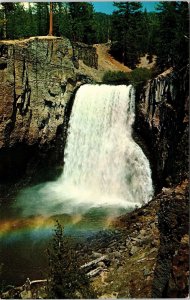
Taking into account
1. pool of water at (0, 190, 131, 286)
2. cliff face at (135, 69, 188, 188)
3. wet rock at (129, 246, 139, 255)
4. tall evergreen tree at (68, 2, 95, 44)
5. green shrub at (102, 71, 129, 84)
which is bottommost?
pool of water at (0, 190, 131, 286)

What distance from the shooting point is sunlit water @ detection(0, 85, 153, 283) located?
1681 centimetres

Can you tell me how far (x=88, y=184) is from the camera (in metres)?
23.2

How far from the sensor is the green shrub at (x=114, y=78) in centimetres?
2822

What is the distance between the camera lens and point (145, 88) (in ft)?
72.4

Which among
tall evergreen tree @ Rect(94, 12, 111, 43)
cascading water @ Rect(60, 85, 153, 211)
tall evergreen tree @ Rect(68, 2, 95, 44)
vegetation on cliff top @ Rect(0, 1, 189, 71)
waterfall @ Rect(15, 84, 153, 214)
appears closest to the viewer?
waterfall @ Rect(15, 84, 153, 214)

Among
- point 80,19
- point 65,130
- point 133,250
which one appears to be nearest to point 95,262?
point 133,250

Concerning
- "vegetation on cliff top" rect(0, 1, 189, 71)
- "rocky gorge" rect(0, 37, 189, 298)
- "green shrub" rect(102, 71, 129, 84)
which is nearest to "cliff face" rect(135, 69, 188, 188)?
"rocky gorge" rect(0, 37, 189, 298)

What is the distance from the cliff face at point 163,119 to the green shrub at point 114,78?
6177mm

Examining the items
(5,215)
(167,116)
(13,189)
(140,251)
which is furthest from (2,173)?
(140,251)

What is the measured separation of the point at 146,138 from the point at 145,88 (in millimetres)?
2695

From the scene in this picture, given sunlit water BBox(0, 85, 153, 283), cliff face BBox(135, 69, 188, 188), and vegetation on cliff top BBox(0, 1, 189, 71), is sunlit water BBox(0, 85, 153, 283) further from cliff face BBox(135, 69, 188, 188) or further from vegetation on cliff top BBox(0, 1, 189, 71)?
vegetation on cliff top BBox(0, 1, 189, 71)

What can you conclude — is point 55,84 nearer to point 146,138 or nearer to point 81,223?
point 146,138

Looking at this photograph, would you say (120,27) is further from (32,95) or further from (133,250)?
(133,250)

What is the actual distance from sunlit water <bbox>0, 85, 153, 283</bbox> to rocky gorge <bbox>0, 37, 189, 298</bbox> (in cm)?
68
